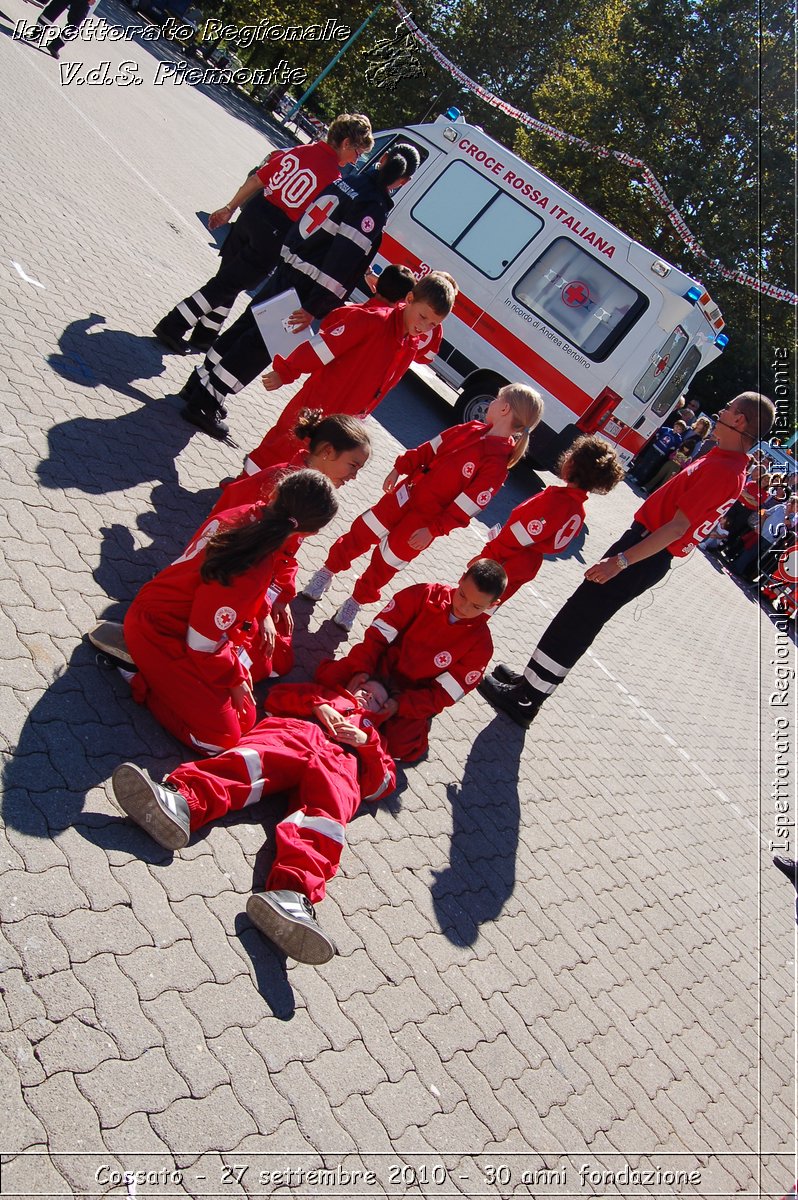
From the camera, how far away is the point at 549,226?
9.41 meters

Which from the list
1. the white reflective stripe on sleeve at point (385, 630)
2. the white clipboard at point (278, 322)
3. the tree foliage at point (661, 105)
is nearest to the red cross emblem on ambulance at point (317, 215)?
the white clipboard at point (278, 322)

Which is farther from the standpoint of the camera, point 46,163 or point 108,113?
point 108,113

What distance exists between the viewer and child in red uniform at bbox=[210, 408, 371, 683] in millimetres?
3613

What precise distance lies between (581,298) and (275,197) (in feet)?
15.2

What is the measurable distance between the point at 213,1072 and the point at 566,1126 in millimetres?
1517

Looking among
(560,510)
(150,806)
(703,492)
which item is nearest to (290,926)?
(150,806)

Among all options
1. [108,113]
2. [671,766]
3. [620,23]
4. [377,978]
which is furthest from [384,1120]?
[620,23]

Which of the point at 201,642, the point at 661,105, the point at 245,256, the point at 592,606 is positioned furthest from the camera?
the point at 661,105

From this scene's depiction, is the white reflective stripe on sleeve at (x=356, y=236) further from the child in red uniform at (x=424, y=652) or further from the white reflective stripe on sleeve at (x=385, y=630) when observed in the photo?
the white reflective stripe on sleeve at (x=385, y=630)

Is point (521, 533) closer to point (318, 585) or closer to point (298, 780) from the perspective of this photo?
point (318, 585)

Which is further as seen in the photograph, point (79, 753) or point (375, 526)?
point (375, 526)

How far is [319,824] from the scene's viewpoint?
123 inches

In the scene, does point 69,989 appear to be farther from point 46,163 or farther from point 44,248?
point 46,163

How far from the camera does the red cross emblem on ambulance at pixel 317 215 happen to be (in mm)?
5602
